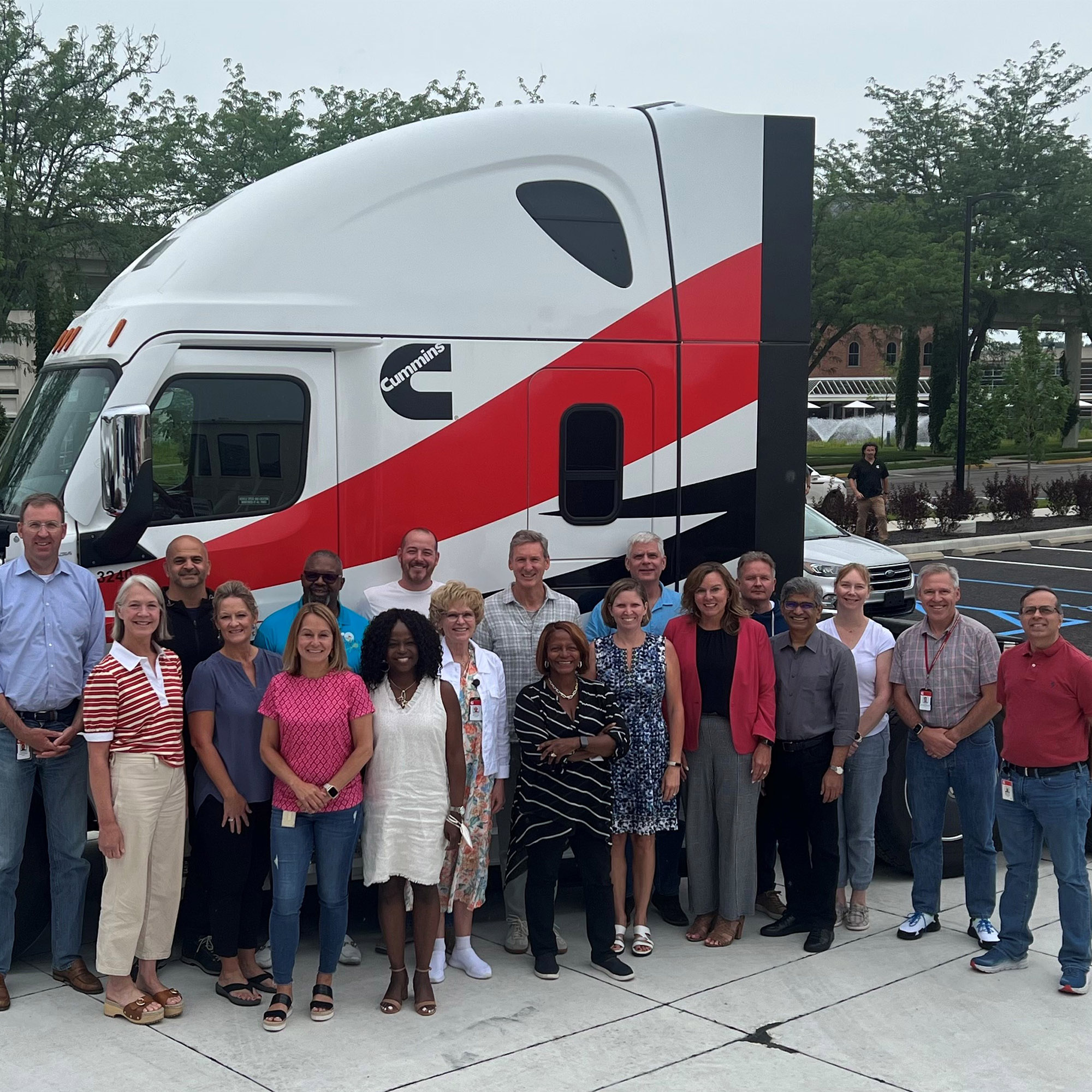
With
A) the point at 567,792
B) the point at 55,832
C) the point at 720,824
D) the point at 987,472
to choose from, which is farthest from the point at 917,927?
the point at 987,472

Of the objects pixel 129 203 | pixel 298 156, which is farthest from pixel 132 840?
pixel 298 156

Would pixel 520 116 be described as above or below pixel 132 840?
above

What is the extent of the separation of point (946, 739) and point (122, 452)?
3946 mm

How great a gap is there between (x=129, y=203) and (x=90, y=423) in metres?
21.6

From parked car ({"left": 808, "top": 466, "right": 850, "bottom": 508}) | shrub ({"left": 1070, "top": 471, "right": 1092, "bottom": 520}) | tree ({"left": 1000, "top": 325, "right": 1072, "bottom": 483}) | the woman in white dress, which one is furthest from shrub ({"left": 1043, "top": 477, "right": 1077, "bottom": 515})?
the woman in white dress

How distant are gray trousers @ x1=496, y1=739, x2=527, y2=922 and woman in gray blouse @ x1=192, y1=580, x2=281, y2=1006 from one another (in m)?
1.19

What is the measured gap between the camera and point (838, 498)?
21.4 meters

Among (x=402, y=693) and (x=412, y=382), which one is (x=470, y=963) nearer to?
(x=402, y=693)

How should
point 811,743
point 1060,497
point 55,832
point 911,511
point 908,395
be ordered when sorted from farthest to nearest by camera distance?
point 908,395 < point 1060,497 < point 911,511 < point 811,743 < point 55,832

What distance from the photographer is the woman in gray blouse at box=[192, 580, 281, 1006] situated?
532 centimetres

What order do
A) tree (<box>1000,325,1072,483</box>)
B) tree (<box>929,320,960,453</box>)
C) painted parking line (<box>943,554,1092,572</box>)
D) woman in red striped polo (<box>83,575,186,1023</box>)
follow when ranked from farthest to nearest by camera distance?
tree (<box>929,320,960,453</box>)
tree (<box>1000,325,1072,483</box>)
painted parking line (<box>943,554,1092,572</box>)
woman in red striped polo (<box>83,575,186,1023</box>)

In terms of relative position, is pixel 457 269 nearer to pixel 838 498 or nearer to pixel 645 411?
pixel 645 411

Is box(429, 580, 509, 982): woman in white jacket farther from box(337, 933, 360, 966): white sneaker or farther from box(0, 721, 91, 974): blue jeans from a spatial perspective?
box(0, 721, 91, 974): blue jeans

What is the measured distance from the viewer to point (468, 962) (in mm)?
5773
